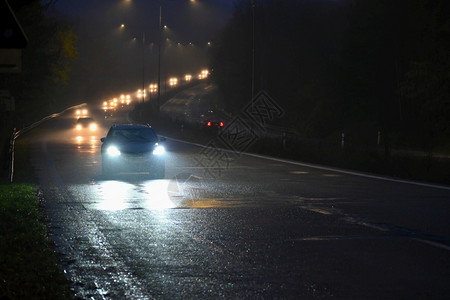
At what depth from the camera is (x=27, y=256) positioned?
871 cm

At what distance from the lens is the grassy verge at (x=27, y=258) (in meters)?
6.95

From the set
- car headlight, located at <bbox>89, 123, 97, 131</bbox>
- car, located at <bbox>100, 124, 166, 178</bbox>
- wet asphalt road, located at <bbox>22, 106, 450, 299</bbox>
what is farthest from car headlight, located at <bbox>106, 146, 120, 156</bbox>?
car headlight, located at <bbox>89, 123, 97, 131</bbox>

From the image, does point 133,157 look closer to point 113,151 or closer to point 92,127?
point 113,151

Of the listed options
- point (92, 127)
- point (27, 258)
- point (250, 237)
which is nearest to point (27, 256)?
point (27, 258)

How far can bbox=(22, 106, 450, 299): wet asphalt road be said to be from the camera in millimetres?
7590

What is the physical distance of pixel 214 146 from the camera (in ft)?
130

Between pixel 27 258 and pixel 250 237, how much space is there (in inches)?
134

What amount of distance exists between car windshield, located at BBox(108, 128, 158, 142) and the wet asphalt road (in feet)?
8.01

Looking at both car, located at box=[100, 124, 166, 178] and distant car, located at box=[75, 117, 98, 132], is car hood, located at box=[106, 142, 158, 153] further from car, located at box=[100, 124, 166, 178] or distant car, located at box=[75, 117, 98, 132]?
distant car, located at box=[75, 117, 98, 132]

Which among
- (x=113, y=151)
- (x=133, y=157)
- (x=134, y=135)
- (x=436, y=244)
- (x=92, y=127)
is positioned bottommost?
(x=436, y=244)

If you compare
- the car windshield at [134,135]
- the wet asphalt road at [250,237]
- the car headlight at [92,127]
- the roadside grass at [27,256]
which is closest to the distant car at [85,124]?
the car headlight at [92,127]

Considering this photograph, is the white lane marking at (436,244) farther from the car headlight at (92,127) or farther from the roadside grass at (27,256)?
the car headlight at (92,127)

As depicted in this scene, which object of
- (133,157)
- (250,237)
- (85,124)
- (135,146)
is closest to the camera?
(250,237)

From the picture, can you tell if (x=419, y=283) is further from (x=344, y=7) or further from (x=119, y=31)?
(x=344, y=7)
